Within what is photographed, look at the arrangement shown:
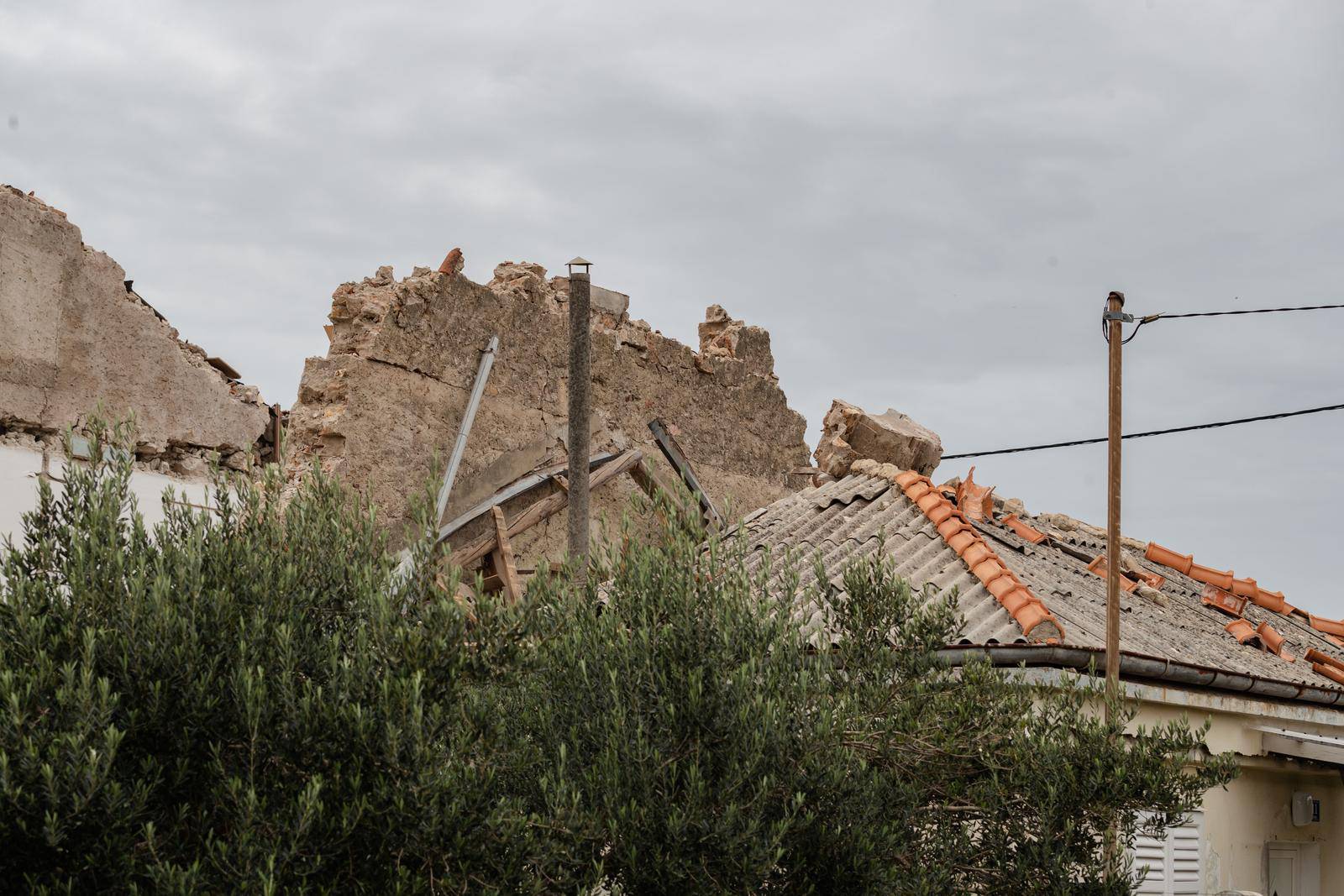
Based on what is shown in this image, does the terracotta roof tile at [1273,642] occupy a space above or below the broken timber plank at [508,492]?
below

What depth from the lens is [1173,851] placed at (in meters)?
9.77

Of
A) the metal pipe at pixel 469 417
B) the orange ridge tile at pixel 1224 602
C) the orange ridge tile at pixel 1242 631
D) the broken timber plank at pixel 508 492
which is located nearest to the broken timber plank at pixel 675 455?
the broken timber plank at pixel 508 492

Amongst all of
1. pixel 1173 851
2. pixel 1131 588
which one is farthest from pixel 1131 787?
pixel 1131 588

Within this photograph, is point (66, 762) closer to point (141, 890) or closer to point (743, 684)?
point (141, 890)

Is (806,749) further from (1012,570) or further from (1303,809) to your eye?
(1303,809)

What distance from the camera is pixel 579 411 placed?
12141mm

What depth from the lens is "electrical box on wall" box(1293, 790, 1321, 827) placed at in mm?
10805

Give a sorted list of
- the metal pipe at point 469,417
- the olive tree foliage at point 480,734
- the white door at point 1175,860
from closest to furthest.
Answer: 1. the olive tree foliage at point 480,734
2. the white door at point 1175,860
3. the metal pipe at point 469,417

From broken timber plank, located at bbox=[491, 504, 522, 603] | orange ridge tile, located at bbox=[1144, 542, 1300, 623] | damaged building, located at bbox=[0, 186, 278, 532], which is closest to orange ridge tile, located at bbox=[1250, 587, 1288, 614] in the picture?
orange ridge tile, located at bbox=[1144, 542, 1300, 623]

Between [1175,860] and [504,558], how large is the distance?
6889mm

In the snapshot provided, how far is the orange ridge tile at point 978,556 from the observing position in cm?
912

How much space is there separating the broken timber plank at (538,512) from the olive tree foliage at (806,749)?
6387 mm

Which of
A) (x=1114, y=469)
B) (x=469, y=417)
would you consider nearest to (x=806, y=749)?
(x=1114, y=469)

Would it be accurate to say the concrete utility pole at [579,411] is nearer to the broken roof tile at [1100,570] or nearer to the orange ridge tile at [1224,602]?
the broken roof tile at [1100,570]
